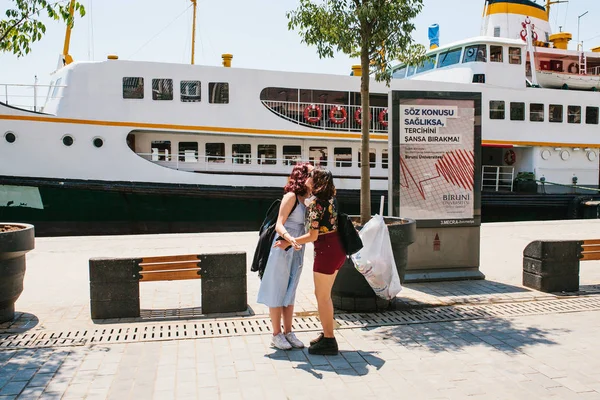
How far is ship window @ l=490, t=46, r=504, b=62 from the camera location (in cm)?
1845

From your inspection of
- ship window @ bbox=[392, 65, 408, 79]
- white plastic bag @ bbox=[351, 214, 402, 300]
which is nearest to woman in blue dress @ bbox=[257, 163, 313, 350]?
white plastic bag @ bbox=[351, 214, 402, 300]

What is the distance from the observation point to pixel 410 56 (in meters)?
7.22

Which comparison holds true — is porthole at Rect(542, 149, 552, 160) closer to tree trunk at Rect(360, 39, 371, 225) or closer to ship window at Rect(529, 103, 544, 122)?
ship window at Rect(529, 103, 544, 122)

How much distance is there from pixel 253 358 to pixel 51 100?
12576mm

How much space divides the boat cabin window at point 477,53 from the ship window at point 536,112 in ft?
7.43

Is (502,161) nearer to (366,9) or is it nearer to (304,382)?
(366,9)

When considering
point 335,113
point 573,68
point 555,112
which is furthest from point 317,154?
point 573,68

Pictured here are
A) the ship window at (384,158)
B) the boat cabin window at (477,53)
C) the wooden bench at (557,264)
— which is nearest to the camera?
the wooden bench at (557,264)

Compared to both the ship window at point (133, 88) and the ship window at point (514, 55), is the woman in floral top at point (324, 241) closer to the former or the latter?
the ship window at point (133, 88)

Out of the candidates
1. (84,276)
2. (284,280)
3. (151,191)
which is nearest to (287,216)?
(284,280)

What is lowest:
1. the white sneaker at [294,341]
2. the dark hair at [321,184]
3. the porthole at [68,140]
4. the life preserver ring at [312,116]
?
the white sneaker at [294,341]

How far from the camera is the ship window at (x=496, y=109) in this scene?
17969 mm

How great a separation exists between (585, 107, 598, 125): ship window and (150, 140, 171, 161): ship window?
14.2m

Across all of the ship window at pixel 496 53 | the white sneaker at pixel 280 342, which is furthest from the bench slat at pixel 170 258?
the ship window at pixel 496 53
